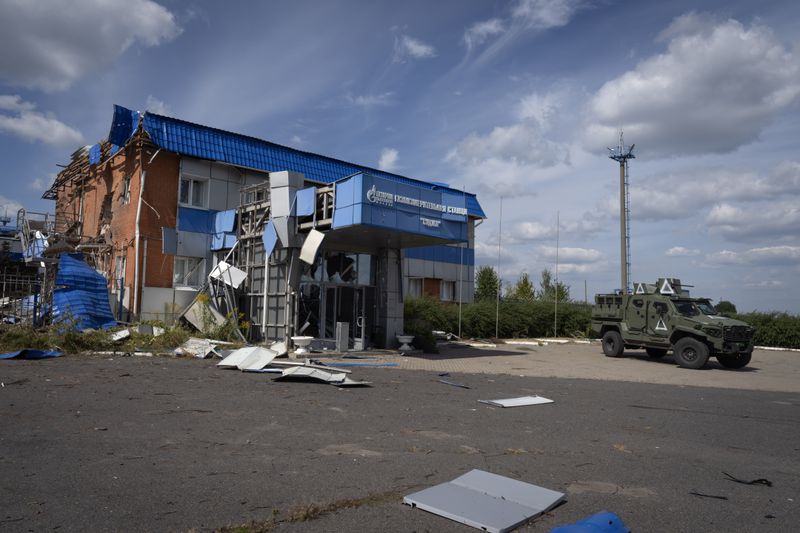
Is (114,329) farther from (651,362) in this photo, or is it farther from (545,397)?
(651,362)

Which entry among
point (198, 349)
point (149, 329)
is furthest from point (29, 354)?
point (149, 329)

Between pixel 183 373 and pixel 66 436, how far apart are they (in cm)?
628

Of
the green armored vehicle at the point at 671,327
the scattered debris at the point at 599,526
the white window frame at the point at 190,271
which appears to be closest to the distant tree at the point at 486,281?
the green armored vehicle at the point at 671,327

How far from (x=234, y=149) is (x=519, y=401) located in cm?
1922

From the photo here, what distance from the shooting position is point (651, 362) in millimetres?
20359

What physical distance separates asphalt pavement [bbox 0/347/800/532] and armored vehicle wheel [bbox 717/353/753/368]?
280 inches

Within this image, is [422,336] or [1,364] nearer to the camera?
[1,364]

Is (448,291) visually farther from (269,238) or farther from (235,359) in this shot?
(235,359)

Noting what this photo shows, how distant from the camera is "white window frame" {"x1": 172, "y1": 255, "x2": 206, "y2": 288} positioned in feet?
79.2

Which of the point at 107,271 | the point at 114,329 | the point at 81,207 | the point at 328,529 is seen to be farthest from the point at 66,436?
the point at 81,207

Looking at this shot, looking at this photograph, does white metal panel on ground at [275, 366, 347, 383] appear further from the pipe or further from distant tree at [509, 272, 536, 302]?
distant tree at [509, 272, 536, 302]

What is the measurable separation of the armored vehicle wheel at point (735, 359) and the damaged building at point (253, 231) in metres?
9.26

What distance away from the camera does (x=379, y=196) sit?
1752cm

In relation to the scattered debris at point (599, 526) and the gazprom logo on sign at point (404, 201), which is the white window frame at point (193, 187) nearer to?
the gazprom logo on sign at point (404, 201)
